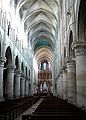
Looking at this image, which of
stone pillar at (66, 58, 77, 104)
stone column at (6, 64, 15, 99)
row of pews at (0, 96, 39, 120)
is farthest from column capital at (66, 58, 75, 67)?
→ stone column at (6, 64, 15, 99)

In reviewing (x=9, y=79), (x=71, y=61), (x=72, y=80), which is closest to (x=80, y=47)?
(x=71, y=61)

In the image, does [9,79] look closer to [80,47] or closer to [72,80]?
[72,80]

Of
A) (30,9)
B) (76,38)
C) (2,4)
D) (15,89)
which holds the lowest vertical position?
(15,89)

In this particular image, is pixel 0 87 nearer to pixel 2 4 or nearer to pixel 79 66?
pixel 2 4

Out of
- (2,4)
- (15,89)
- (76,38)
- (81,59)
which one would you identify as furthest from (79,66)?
(15,89)

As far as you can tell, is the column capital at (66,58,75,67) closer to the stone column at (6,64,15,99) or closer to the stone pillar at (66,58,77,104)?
the stone pillar at (66,58,77,104)

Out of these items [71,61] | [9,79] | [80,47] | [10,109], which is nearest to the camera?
[10,109]

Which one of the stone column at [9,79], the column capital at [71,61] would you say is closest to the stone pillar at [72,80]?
the column capital at [71,61]

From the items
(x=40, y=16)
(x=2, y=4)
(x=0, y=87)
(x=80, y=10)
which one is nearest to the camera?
(x=80, y=10)

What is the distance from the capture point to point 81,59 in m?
16.1

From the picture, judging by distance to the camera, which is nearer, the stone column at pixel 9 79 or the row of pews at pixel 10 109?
the row of pews at pixel 10 109

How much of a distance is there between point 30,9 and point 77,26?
28013mm

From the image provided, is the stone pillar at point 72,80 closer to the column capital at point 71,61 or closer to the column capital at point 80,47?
A: the column capital at point 71,61

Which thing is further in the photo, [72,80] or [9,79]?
[9,79]
